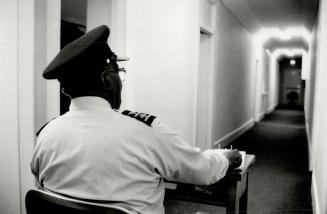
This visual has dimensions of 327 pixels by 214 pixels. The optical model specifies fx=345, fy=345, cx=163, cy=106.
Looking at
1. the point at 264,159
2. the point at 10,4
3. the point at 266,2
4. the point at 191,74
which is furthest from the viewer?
the point at 266,2

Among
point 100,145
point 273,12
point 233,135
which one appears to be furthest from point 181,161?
point 273,12

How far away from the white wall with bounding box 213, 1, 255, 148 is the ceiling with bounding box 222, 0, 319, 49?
0.59ft

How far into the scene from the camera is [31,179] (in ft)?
7.53

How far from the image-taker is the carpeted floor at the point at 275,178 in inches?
134

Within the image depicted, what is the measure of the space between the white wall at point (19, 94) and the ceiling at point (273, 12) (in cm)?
430

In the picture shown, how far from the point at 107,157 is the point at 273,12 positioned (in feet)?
23.2

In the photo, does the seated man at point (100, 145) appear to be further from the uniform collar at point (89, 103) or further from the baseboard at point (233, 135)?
the baseboard at point (233, 135)

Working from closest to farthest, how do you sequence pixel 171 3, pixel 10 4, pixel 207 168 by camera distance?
pixel 207 168 → pixel 10 4 → pixel 171 3

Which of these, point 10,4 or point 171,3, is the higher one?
point 171,3

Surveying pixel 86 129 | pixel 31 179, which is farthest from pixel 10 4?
pixel 86 129

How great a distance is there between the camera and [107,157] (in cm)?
111

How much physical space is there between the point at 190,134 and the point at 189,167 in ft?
10.3

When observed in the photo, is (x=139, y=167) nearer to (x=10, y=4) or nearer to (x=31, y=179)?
(x=31, y=179)

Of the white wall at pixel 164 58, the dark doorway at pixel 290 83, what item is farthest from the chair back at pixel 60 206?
the dark doorway at pixel 290 83
